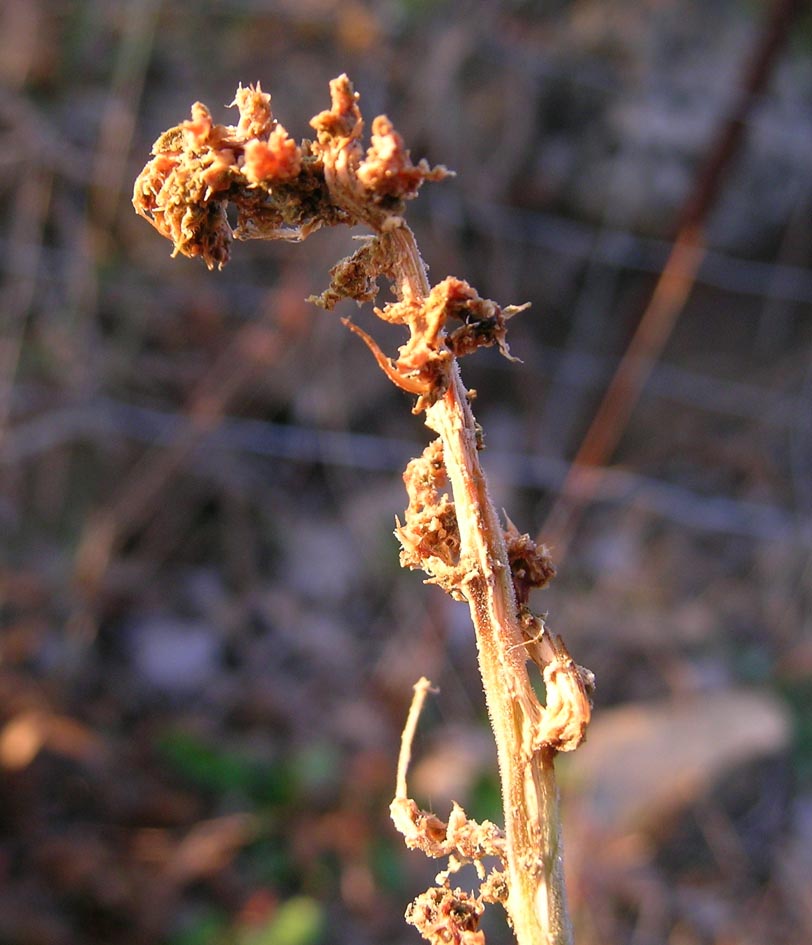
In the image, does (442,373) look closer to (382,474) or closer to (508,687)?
(508,687)

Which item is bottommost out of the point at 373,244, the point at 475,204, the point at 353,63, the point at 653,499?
the point at 373,244

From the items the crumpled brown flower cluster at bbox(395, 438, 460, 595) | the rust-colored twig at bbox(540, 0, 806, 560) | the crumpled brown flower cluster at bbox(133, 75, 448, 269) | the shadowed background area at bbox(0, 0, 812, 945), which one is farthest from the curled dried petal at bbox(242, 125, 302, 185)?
the rust-colored twig at bbox(540, 0, 806, 560)

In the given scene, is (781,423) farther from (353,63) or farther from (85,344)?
(85,344)

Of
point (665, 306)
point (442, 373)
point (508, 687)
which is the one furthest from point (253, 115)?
point (665, 306)

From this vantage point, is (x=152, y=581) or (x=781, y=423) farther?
(x=781, y=423)

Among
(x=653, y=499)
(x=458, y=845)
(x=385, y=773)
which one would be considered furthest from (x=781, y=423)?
(x=458, y=845)

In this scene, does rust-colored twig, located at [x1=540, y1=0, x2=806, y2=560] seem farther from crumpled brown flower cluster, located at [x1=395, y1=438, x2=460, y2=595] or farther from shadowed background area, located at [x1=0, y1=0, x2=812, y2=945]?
crumpled brown flower cluster, located at [x1=395, y1=438, x2=460, y2=595]
